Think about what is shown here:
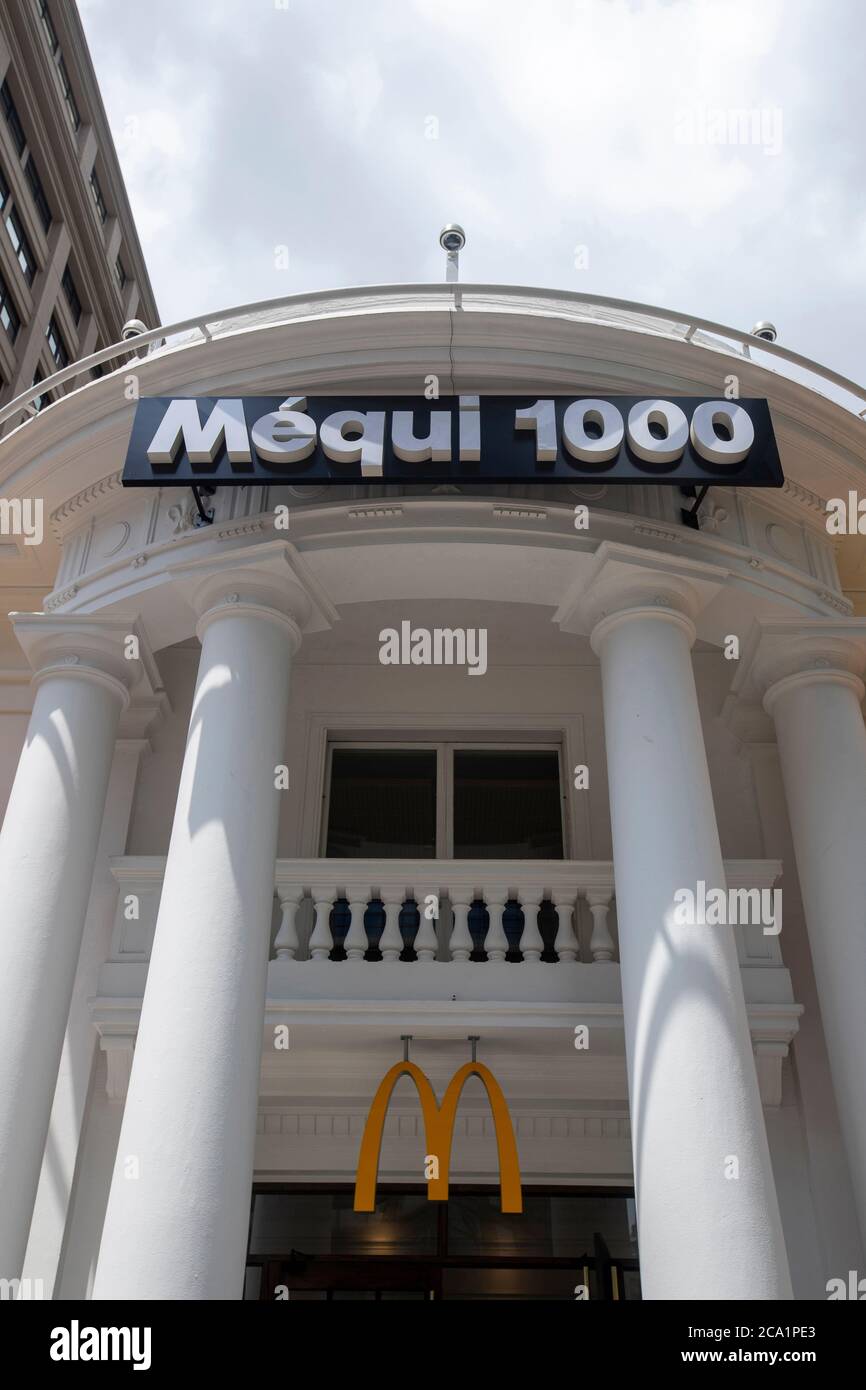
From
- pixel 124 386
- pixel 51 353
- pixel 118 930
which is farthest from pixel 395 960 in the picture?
pixel 51 353

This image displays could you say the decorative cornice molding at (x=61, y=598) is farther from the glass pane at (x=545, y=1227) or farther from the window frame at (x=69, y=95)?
the window frame at (x=69, y=95)

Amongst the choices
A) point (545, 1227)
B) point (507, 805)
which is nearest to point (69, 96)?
point (507, 805)

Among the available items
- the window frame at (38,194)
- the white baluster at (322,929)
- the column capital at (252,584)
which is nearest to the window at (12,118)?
the window frame at (38,194)

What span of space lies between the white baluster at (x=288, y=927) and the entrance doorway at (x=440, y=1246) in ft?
7.30

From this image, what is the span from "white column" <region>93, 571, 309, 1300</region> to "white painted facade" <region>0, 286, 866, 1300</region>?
37 millimetres

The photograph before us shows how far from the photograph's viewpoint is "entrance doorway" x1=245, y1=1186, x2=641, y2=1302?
10.4m

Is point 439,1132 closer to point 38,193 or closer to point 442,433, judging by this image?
point 442,433

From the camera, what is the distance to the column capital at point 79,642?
1049cm

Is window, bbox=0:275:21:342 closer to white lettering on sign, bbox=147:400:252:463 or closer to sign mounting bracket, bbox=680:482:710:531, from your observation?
white lettering on sign, bbox=147:400:252:463

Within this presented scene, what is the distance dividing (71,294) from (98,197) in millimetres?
5647

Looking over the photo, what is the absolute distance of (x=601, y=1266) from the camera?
1048 centimetres

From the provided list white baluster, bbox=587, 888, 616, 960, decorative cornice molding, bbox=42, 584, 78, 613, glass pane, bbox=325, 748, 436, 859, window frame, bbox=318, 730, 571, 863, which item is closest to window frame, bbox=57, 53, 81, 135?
window frame, bbox=318, 730, 571, 863
